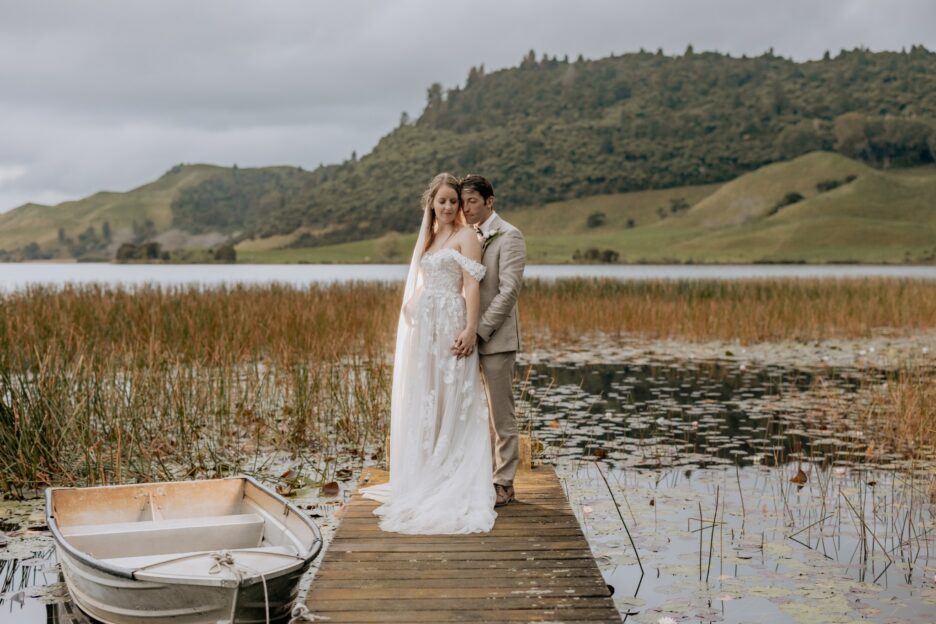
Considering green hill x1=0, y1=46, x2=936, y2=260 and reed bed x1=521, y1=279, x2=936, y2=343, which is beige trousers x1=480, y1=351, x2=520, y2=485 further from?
green hill x1=0, y1=46, x2=936, y2=260

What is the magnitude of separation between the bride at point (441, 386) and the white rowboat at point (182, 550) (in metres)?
0.82

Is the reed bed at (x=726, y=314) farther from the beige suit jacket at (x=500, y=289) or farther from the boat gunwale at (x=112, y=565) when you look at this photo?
the boat gunwale at (x=112, y=565)

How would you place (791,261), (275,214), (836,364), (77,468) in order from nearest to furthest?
(77,468)
(836,364)
(791,261)
(275,214)

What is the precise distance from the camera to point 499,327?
220 inches

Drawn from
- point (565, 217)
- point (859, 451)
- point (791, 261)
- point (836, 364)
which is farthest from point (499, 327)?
point (565, 217)

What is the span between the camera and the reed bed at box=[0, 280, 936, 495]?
7.27 m

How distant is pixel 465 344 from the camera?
5.49 meters

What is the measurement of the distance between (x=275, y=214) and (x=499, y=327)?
137700 mm

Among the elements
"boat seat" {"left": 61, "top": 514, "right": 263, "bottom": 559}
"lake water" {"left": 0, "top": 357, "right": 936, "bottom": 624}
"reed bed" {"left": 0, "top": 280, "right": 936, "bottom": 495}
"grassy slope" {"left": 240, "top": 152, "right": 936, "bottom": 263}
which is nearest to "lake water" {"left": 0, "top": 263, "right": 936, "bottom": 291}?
"reed bed" {"left": 0, "top": 280, "right": 936, "bottom": 495}

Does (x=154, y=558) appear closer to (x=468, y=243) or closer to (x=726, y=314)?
(x=468, y=243)

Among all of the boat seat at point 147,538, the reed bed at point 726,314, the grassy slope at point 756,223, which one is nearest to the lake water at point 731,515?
the boat seat at point 147,538

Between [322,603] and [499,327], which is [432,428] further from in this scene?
[322,603]

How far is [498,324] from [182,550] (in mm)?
2264

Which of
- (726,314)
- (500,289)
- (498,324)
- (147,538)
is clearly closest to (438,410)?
(498,324)
